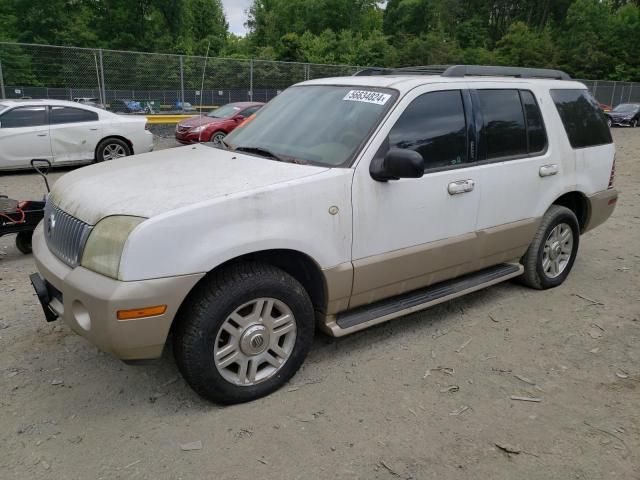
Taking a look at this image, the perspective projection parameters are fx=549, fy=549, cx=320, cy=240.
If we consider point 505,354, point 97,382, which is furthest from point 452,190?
point 97,382

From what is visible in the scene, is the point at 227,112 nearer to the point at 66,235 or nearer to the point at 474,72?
the point at 474,72

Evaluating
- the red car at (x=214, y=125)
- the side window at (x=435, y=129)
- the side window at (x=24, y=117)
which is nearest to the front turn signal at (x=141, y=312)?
the side window at (x=435, y=129)

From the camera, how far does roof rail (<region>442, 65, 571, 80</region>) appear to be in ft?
13.9

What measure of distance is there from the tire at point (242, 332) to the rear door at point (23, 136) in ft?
29.8

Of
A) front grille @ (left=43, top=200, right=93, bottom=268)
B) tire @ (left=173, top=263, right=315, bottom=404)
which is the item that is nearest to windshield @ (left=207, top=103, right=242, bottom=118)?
front grille @ (left=43, top=200, right=93, bottom=268)

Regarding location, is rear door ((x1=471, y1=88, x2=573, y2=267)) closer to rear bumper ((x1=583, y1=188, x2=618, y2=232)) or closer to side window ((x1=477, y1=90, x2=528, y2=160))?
side window ((x1=477, y1=90, x2=528, y2=160))

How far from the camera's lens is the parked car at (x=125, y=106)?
17.1 m

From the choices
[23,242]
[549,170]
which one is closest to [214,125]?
[23,242]

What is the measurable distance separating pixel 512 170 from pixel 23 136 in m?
9.49

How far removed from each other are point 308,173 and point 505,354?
6.39ft

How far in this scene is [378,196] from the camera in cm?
349

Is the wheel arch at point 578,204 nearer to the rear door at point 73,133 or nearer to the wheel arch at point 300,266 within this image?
the wheel arch at point 300,266

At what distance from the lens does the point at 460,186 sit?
392 centimetres

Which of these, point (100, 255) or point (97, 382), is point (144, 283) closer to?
point (100, 255)
